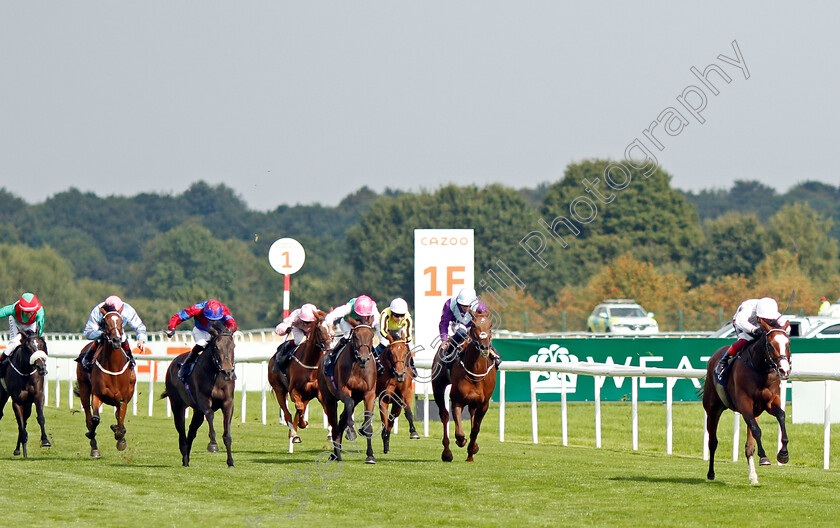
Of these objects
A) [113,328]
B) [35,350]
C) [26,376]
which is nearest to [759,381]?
[113,328]

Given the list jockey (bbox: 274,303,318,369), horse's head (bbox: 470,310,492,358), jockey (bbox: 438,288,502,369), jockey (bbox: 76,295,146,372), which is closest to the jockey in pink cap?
jockey (bbox: 274,303,318,369)

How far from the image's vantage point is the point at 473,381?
42.2ft

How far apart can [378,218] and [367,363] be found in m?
57.2

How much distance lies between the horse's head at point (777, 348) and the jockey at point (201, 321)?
16.0 feet

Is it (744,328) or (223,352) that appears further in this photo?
(223,352)

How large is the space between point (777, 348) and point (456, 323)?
3.89 metres

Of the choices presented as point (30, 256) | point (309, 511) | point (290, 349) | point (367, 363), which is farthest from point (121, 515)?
point (30, 256)

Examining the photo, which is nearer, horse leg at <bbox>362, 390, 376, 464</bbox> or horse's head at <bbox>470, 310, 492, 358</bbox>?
horse's head at <bbox>470, 310, 492, 358</bbox>

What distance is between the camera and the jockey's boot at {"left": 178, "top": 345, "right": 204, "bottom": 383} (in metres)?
12.5

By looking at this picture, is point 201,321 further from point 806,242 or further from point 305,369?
point 806,242

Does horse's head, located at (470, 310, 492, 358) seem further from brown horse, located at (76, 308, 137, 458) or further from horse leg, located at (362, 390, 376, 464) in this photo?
brown horse, located at (76, 308, 137, 458)

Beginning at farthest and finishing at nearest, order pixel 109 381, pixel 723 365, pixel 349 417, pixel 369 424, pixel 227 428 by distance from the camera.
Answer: pixel 109 381
pixel 349 417
pixel 369 424
pixel 227 428
pixel 723 365

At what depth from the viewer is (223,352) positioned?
1197cm

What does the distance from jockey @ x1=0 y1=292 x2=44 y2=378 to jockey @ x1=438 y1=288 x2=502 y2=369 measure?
4322mm
